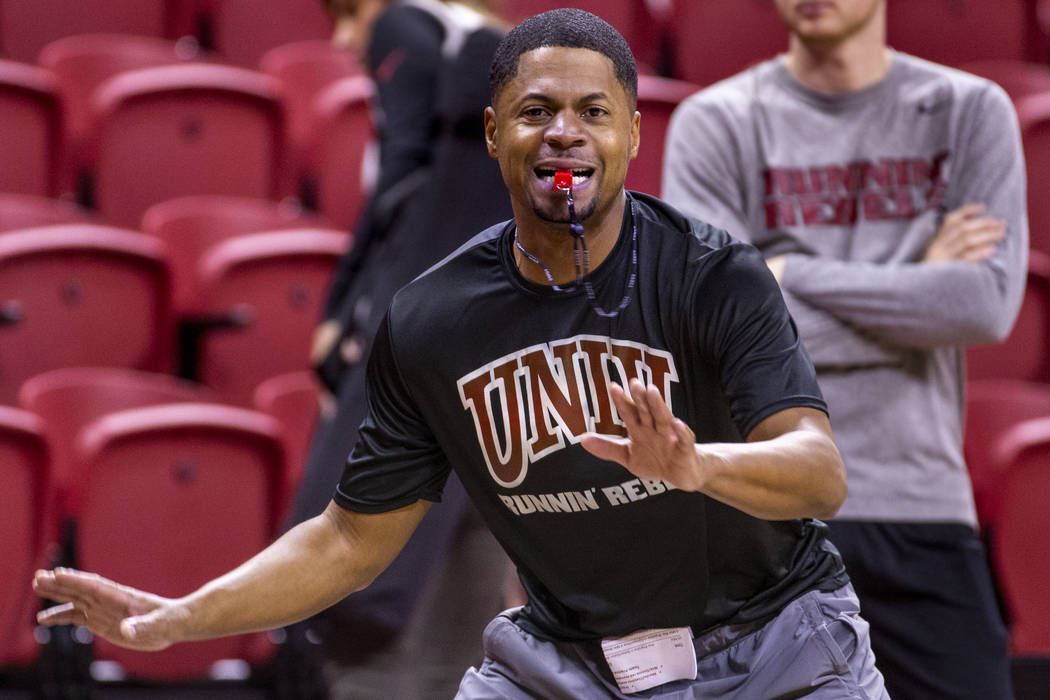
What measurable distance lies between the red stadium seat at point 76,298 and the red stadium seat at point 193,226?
9.4 inches

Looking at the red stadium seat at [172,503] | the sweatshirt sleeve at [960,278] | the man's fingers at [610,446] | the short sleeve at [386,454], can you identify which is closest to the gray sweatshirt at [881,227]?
the sweatshirt sleeve at [960,278]

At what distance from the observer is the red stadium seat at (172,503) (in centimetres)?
359

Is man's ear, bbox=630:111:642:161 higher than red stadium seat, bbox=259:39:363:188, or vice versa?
man's ear, bbox=630:111:642:161

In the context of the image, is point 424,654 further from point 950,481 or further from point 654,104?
point 654,104

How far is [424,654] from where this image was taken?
275cm

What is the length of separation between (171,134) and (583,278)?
137 inches

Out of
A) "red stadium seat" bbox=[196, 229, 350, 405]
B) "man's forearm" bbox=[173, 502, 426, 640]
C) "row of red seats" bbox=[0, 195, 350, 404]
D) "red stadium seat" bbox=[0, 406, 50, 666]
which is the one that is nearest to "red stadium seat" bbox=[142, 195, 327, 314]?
"row of red seats" bbox=[0, 195, 350, 404]

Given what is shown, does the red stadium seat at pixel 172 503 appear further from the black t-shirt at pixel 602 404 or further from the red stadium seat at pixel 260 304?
the black t-shirt at pixel 602 404

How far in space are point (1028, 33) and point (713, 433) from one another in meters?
4.38

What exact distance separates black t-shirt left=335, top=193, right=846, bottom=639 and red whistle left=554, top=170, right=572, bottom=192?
141 millimetres

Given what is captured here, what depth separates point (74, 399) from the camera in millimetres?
3873

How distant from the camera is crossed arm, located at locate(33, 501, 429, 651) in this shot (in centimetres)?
182

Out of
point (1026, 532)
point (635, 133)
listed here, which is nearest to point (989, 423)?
point (1026, 532)

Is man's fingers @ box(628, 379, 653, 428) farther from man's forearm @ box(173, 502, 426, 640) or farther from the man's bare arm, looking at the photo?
man's forearm @ box(173, 502, 426, 640)
